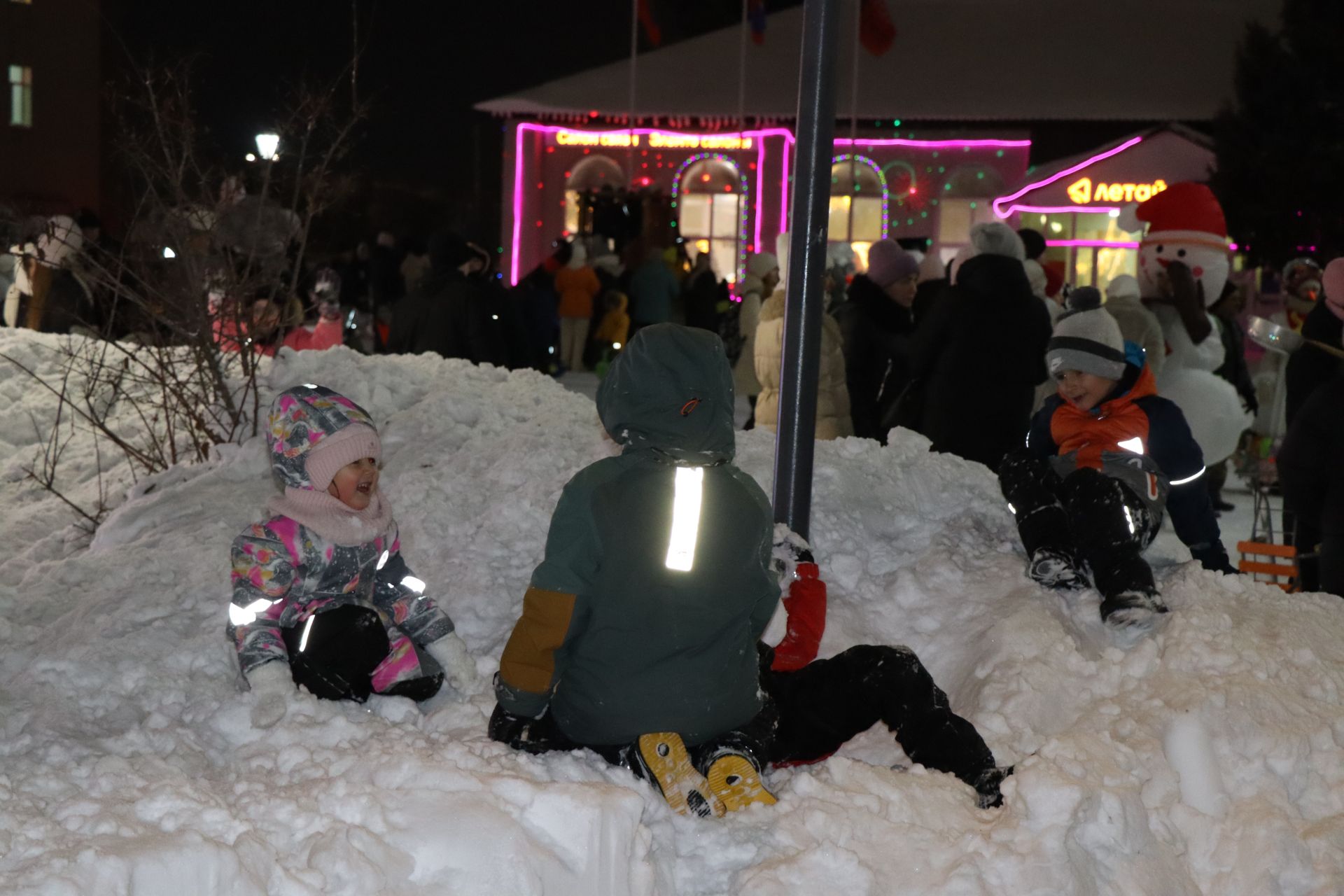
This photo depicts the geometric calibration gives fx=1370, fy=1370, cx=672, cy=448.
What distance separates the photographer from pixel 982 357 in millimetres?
6965

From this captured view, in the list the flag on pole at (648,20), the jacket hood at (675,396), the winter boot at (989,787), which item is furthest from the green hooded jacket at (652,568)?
the flag on pole at (648,20)

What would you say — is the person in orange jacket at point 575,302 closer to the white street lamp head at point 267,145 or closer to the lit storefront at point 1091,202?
the lit storefront at point 1091,202

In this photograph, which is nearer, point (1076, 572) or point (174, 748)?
point (174, 748)

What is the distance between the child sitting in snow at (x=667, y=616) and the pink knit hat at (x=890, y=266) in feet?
15.1

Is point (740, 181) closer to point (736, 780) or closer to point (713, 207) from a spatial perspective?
point (713, 207)

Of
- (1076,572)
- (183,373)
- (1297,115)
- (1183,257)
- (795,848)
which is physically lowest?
(795,848)

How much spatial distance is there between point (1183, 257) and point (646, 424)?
5.85 m

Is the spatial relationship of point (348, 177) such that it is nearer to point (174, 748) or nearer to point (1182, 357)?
point (174, 748)

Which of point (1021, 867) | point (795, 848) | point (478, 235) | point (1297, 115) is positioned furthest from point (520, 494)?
point (1297, 115)

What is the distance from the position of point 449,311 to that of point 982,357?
3.15 meters

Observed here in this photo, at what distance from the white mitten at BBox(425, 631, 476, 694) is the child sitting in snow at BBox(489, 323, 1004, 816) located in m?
0.59

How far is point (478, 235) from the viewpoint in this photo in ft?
34.9

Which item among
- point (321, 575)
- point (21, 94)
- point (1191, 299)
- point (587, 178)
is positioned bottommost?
point (321, 575)

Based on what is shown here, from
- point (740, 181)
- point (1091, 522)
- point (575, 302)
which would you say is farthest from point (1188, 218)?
point (740, 181)
